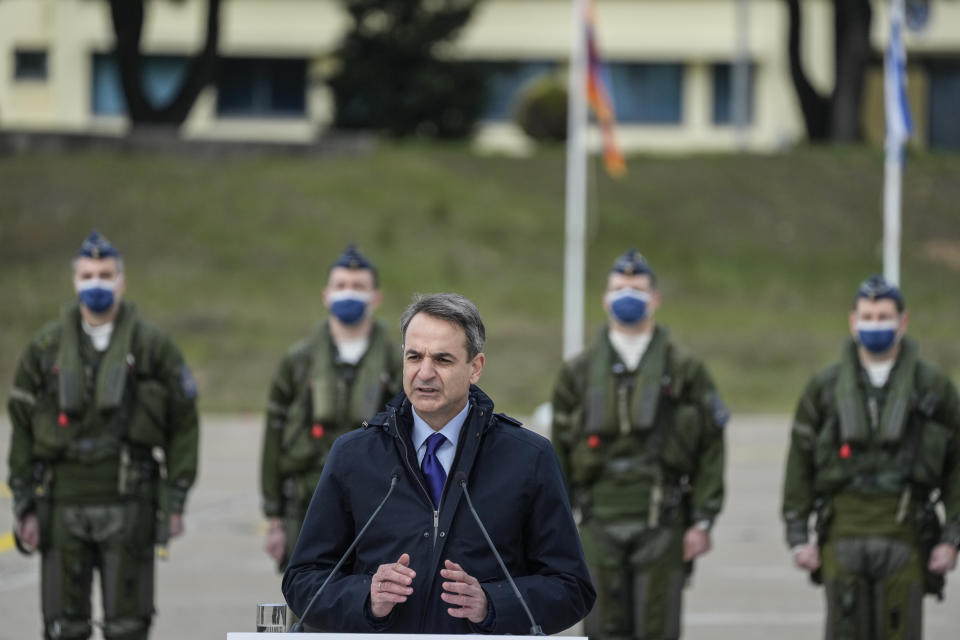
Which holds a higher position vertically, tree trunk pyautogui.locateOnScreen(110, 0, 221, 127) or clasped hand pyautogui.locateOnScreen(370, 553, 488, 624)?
tree trunk pyautogui.locateOnScreen(110, 0, 221, 127)

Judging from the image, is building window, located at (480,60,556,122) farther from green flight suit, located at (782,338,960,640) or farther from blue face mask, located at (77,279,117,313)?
green flight suit, located at (782,338,960,640)

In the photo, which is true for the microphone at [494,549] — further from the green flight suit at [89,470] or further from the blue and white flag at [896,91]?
the blue and white flag at [896,91]

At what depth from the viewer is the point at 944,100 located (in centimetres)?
5716

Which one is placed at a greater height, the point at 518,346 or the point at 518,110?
the point at 518,110

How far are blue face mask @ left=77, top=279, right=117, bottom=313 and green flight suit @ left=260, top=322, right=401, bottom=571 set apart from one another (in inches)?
Result: 42.0

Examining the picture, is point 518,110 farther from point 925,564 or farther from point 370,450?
point 370,450

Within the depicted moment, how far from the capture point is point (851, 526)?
843cm

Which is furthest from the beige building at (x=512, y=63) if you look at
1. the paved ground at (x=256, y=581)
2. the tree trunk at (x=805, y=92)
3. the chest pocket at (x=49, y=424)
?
the chest pocket at (x=49, y=424)

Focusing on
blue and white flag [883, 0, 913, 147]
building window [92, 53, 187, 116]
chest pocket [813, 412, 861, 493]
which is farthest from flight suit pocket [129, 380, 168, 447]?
building window [92, 53, 187, 116]

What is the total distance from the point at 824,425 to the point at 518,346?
19.4 metres

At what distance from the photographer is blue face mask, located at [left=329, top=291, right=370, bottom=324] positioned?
9352 millimetres

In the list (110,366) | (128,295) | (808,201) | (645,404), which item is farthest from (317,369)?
(808,201)

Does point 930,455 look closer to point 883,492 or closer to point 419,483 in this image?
point 883,492

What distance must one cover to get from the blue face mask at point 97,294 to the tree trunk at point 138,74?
31.9m
